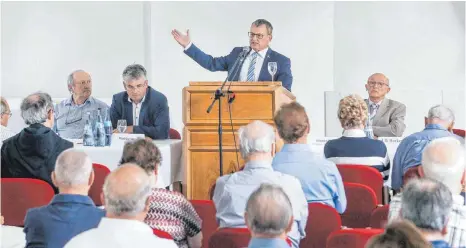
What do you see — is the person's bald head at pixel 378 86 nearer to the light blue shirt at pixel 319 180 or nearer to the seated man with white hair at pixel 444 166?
the light blue shirt at pixel 319 180

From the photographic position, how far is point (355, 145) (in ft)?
17.3

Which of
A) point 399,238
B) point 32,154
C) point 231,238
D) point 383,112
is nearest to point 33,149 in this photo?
point 32,154

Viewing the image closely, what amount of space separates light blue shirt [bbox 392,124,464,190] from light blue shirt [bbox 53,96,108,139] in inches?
102

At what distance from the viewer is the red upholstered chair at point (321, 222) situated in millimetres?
3707

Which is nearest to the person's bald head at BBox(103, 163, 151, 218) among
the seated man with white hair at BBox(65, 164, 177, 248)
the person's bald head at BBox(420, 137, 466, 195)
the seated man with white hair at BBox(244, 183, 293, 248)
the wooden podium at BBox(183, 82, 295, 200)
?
the seated man with white hair at BBox(65, 164, 177, 248)

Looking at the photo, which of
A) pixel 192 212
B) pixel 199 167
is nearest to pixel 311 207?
pixel 192 212

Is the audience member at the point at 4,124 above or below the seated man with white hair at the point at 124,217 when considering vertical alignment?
above

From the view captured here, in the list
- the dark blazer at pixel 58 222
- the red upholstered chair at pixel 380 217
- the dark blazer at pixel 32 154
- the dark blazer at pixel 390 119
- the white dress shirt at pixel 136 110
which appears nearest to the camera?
the dark blazer at pixel 58 222

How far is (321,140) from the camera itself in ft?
19.9

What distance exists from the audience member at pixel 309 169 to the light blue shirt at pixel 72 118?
9.44 ft

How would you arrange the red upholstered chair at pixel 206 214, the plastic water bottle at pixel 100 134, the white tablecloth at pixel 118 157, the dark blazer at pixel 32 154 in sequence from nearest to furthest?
1. the red upholstered chair at pixel 206 214
2. the dark blazer at pixel 32 154
3. the white tablecloth at pixel 118 157
4. the plastic water bottle at pixel 100 134

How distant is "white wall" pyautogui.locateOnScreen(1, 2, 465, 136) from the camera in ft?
29.9

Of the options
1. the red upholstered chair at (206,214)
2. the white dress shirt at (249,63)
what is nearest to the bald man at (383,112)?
the white dress shirt at (249,63)

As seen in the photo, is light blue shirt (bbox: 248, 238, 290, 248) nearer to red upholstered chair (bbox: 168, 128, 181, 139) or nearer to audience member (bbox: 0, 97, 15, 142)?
audience member (bbox: 0, 97, 15, 142)
